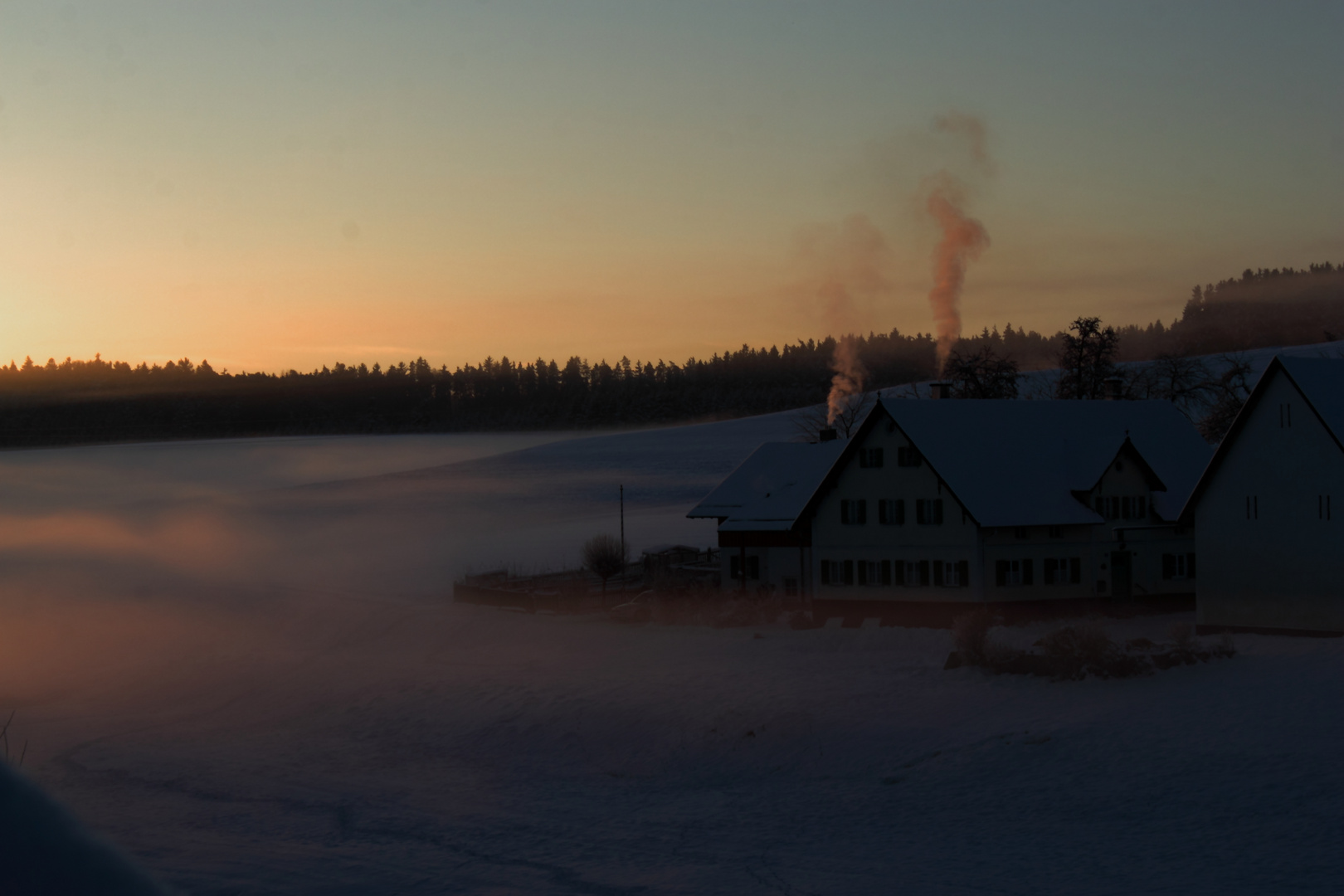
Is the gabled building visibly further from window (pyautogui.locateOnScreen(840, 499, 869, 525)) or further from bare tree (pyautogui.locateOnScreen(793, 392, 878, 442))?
bare tree (pyautogui.locateOnScreen(793, 392, 878, 442))

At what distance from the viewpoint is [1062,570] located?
4638 cm

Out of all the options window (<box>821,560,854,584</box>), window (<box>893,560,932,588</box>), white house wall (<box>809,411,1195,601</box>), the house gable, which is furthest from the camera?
window (<box>821,560,854,584</box>)

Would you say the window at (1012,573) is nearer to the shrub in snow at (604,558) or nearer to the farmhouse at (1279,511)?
the farmhouse at (1279,511)

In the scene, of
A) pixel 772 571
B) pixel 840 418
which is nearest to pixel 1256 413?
pixel 772 571

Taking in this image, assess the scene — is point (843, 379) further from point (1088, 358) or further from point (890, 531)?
point (890, 531)

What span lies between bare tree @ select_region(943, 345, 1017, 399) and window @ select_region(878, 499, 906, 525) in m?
41.2

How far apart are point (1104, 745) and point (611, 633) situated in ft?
77.1

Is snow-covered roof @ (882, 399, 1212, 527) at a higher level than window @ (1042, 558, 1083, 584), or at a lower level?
higher

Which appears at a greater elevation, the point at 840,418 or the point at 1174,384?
the point at 1174,384

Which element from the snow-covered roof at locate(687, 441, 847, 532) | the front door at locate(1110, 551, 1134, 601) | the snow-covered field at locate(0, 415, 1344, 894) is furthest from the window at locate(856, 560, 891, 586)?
the front door at locate(1110, 551, 1134, 601)

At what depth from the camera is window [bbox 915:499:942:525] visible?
45.9 m

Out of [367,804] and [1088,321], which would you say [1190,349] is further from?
[367,804]

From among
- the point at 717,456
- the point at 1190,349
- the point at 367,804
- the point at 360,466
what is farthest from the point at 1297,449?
the point at 1190,349

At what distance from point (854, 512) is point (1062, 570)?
8.79 m
